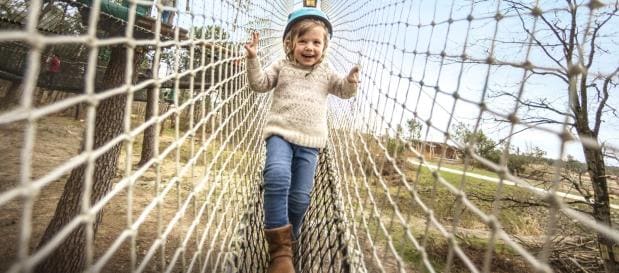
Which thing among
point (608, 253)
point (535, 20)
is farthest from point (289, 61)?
point (608, 253)

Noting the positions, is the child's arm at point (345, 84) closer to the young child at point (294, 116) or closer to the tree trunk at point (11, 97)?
the young child at point (294, 116)

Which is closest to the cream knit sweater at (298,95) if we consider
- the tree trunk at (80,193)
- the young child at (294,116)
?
the young child at (294,116)

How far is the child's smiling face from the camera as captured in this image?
4.74ft


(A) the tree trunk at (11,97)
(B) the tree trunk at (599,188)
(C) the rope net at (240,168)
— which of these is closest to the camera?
(C) the rope net at (240,168)

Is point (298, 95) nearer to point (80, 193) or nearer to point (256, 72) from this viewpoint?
point (256, 72)

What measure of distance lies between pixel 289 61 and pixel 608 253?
7.89 feet

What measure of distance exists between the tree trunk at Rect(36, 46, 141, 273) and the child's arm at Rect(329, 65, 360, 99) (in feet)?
6.30

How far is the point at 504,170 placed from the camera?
2.12 feet

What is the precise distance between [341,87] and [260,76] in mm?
284

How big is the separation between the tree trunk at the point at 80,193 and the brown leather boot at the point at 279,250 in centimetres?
200

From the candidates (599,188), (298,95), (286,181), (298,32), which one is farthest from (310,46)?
(599,188)

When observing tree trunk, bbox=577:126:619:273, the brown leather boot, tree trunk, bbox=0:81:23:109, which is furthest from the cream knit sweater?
tree trunk, bbox=0:81:23:109

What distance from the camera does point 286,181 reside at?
47.9 inches

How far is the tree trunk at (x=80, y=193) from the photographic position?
2729mm
